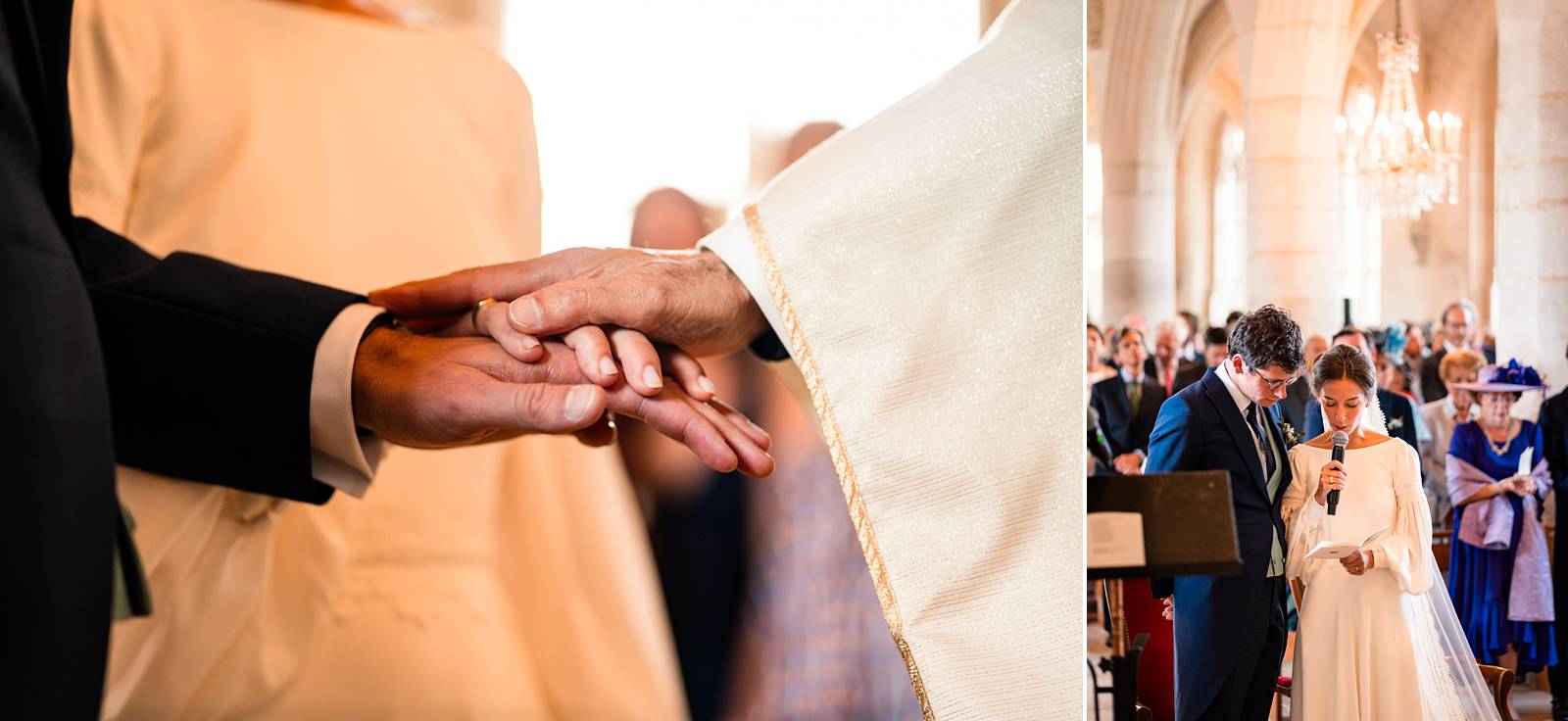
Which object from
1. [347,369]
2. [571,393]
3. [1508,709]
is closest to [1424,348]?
[1508,709]

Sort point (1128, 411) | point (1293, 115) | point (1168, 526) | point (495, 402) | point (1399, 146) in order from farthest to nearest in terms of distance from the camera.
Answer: point (1399, 146)
point (1293, 115)
point (1128, 411)
point (495, 402)
point (1168, 526)

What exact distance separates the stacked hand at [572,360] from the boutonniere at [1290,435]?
24.6 inches

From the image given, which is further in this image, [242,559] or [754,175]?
[754,175]

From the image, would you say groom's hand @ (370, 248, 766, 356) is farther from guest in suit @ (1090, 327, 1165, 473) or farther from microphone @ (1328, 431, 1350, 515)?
microphone @ (1328, 431, 1350, 515)

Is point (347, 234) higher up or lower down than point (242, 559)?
higher up

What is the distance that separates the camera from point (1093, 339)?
5.83ft

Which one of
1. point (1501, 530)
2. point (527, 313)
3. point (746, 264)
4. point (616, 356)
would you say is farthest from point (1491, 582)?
point (527, 313)

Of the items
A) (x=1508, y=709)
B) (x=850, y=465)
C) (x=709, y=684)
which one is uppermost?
(x=850, y=465)

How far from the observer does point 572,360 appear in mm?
1379

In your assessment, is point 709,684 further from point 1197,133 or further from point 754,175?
point 1197,133

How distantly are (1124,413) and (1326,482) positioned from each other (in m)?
0.25

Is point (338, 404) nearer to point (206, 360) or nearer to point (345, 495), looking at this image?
point (206, 360)

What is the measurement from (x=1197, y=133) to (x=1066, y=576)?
965mm

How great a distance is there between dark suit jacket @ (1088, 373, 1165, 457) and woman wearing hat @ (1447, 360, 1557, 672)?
0.47 m
